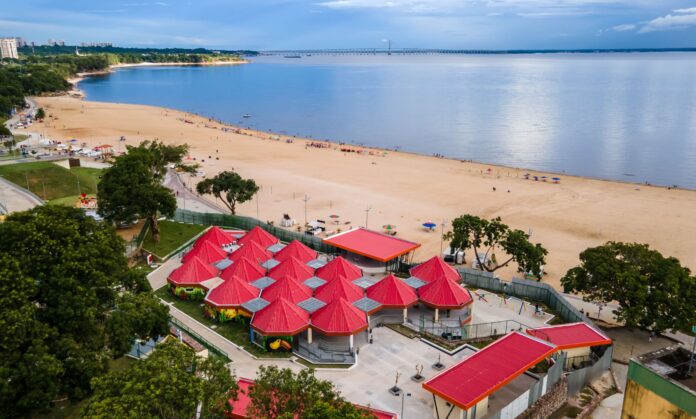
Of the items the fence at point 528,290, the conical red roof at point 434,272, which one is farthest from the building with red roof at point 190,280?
the fence at point 528,290

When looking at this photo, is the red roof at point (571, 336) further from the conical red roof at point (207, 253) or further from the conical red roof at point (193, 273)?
the conical red roof at point (207, 253)

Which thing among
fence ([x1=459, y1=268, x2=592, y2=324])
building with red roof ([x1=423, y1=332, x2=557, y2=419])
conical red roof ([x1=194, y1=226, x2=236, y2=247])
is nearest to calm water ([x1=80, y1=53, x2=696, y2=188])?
fence ([x1=459, y1=268, x2=592, y2=324])

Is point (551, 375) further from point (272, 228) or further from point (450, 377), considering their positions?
point (272, 228)

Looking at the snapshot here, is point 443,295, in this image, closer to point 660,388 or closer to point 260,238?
point 260,238

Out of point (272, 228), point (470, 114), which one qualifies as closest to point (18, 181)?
point (272, 228)

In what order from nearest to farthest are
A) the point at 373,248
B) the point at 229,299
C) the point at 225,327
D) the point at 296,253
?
1. the point at 225,327
2. the point at 229,299
3. the point at 296,253
4. the point at 373,248

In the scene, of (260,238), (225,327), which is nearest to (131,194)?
(260,238)
